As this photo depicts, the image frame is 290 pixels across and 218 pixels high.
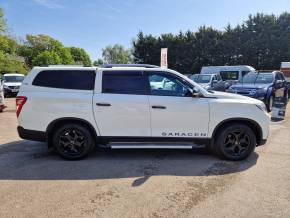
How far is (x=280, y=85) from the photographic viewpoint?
1497 centimetres

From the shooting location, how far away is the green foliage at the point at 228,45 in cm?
4219

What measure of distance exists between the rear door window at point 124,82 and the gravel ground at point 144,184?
1.36 metres

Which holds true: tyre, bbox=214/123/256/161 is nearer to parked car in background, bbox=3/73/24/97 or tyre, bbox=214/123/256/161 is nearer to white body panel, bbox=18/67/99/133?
white body panel, bbox=18/67/99/133

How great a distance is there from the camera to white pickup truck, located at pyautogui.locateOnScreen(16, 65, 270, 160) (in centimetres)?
585

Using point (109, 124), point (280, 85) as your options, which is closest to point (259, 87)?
point (280, 85)

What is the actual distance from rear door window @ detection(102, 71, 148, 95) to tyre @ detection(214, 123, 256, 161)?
176cm

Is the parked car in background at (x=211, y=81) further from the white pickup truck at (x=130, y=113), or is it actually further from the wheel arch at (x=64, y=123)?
the wheel arch at (x=64, y=123)

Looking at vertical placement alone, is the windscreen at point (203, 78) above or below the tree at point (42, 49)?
below

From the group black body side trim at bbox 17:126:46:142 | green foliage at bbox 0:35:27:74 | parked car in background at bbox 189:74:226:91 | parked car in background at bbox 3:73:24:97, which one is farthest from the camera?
green foliage at bbox 0:35:27:74

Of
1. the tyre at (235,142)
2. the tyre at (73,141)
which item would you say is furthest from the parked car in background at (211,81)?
the tyre at (73,141)

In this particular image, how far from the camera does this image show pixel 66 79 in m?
6.02

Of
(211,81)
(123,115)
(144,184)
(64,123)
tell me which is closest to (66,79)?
(64,123)

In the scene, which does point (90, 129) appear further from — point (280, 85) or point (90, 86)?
point (280, 85)

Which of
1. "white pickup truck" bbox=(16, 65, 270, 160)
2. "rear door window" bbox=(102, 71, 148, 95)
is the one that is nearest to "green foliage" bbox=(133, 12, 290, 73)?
"white pickup truck" bbox=(16, 65, 270, 160)
